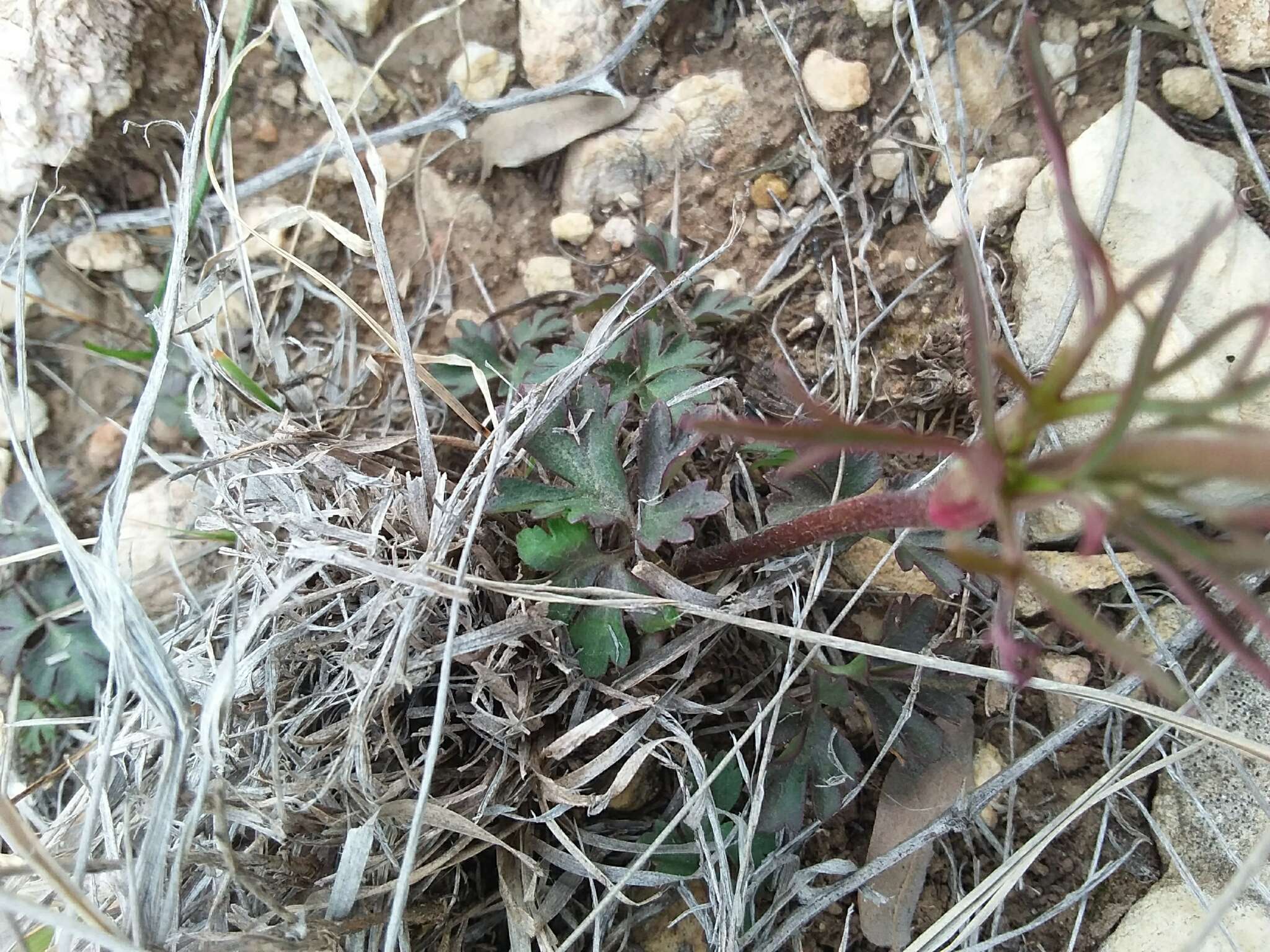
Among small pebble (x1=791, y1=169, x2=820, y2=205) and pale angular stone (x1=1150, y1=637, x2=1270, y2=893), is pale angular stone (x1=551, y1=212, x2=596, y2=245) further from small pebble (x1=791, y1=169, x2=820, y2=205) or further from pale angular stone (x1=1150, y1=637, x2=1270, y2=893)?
pale angular stone (x1=1150, y1=637, x2=1270, y2=893)

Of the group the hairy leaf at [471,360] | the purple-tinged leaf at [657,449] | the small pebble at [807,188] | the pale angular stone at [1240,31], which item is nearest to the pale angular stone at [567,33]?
the small pebble at [807,188]

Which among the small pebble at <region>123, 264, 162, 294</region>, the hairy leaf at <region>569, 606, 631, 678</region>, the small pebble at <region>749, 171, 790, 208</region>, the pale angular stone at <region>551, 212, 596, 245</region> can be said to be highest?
the small pebble at <region>749, 171, 790, 208</region>

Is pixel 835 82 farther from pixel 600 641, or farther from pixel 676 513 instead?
pixel 600 641

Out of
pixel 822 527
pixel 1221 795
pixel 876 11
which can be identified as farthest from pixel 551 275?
pixel 1221 795

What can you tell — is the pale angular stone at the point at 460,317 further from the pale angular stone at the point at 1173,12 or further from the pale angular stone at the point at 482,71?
the pale angular stone at the point at 1173,12

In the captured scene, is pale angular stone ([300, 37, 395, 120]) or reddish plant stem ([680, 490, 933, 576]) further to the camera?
pale angular stone ([300, 37, 395, 120])

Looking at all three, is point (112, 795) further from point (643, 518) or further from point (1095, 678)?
point (1095, 678)

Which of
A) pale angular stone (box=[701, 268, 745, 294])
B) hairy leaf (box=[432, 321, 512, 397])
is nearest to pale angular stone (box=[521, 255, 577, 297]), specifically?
hairy leaf (box=[432, 321, 512, 397])
